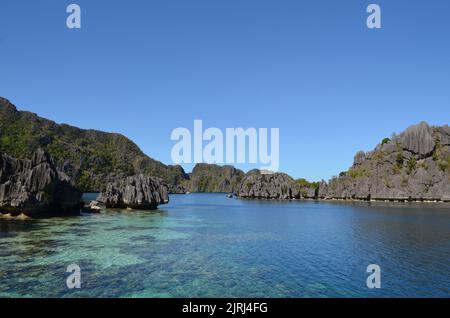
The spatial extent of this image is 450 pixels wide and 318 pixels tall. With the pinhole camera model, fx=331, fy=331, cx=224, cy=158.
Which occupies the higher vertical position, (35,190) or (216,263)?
(35,190)

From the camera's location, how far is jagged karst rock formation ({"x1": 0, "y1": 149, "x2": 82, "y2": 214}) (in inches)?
2618

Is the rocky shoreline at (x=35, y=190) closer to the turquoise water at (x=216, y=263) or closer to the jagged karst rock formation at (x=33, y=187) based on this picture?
the jagged karst rock formation at (x=33, y=187)

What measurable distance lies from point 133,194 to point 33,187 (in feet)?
120

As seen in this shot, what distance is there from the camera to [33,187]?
69312mm

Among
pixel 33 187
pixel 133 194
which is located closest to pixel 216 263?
pixel 33 187

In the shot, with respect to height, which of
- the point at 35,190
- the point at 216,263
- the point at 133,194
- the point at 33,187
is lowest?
the point at 216,263

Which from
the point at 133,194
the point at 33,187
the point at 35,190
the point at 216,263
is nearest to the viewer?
the point at 216,263

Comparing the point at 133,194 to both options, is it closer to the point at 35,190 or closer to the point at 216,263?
the point at 35,190

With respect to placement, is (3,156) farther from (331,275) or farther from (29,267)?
(331,275)

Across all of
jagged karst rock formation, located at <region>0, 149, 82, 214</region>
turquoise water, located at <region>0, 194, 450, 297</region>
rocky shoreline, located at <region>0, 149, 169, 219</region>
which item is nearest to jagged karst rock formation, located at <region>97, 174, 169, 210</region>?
rocky shoreline, located at <region>0, 149, 169, 219</region>
